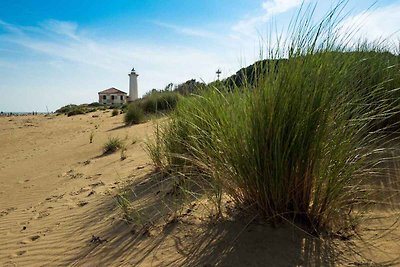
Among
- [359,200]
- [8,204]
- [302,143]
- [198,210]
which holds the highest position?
[302,143]

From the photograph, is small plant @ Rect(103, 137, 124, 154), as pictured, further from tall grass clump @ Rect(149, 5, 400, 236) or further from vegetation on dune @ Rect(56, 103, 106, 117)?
vegetation on dune @ Rect(56, 103, 106, 117)

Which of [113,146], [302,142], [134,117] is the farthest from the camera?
[134,117]

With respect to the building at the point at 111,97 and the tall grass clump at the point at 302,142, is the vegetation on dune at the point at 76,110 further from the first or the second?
the tall grass clump at the point at 302,142

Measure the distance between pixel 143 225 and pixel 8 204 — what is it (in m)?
3.61

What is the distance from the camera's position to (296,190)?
2.59 meters

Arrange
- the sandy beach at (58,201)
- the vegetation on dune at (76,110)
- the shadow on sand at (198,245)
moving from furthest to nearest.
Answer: the vegetation on dune at (76,110) < the sandy beach at (58,201) < the shadow on sand at (198,245)

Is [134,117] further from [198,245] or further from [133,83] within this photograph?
[133,83]

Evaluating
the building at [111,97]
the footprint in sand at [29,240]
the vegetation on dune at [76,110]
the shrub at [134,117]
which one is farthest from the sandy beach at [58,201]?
the building at [111,97]

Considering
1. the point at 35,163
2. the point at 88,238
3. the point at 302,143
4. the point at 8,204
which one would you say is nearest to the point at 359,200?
the point at 302,143

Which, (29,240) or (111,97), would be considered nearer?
(29,240)

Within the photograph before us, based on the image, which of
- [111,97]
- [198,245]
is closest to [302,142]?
[198,245]

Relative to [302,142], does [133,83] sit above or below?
above

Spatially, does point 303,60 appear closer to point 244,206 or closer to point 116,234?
point 244,206

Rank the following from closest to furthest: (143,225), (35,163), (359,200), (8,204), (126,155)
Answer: (359,200) < (143,225) < (8,204) < (126,155) < (35,163)
